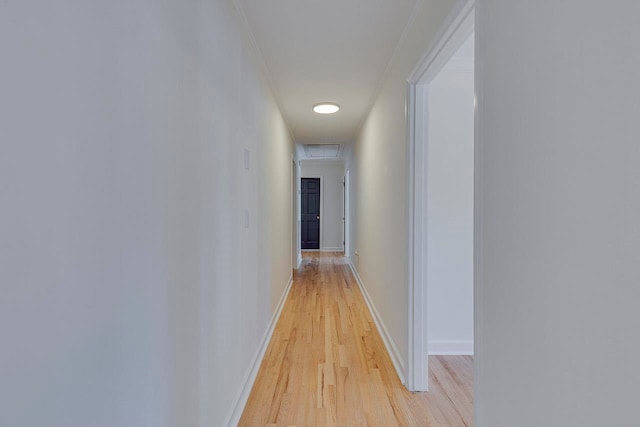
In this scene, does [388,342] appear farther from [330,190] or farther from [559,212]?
[330,190]

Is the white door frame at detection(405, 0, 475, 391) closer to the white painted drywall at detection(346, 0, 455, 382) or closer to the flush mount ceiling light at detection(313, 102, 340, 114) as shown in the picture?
the white painted drywall at detection(346, 0, 455, 382)

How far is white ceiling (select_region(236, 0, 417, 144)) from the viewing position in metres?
1.88

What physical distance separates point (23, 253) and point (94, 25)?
0.49 metres

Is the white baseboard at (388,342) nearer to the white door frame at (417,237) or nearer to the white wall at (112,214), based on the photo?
the white door frame at (417,237)

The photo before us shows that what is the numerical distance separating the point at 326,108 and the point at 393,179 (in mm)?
1617

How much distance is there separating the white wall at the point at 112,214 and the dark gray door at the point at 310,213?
7.20 metres

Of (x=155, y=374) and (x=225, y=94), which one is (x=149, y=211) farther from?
(x=225, y=94)

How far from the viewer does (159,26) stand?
96 cm

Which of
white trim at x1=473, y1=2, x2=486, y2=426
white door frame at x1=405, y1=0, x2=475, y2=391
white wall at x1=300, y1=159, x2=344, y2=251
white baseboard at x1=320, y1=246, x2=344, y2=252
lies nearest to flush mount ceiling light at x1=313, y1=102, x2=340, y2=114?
white door frame at x1=405, y1=0, x2=475, y2=391

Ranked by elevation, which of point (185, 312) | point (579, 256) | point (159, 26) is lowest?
point (185, 312)

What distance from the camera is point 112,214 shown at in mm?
743

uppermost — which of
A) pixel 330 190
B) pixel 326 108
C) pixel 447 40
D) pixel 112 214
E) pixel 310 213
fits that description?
pixel 326 108

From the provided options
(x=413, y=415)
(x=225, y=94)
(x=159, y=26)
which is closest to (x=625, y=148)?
(x=159, y=26)

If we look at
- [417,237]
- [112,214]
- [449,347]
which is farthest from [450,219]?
[112,214]
